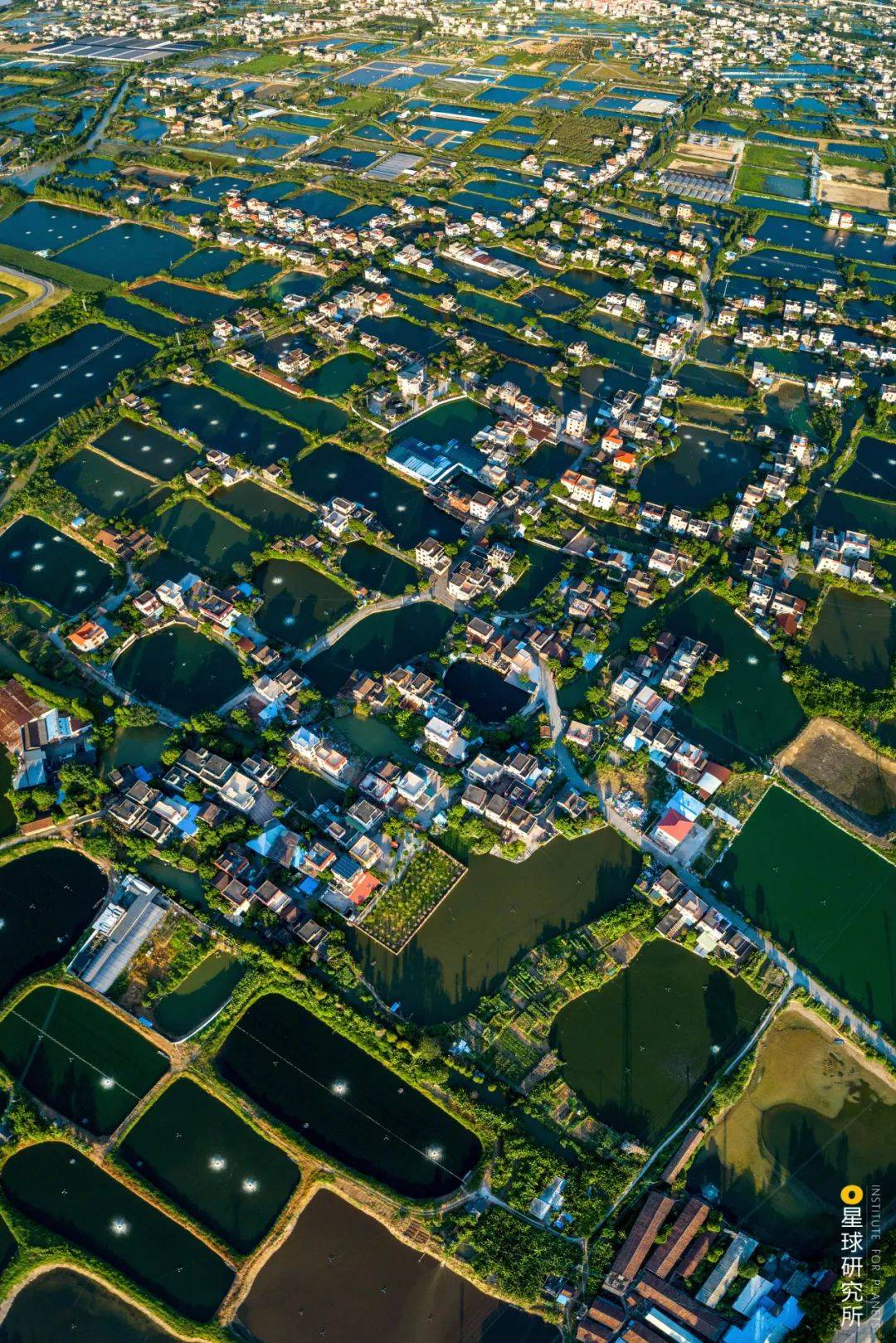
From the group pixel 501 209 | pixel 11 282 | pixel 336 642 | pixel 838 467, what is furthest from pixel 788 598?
pixel 11 282

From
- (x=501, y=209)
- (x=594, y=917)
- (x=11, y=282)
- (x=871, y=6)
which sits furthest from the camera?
(x=871, y=6)

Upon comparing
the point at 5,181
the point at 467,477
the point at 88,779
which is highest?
the point at 5,181

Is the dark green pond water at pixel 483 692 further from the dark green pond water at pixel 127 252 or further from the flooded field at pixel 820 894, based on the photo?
the dark green pond water at pixel 127 252

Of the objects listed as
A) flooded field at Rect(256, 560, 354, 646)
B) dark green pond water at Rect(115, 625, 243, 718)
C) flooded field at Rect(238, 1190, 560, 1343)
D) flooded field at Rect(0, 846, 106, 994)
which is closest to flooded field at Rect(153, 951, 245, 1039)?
flooded field at Rect(0, 846, 106, 994)

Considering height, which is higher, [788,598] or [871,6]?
[871,6]

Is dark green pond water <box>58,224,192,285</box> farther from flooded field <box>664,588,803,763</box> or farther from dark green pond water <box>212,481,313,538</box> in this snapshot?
flooded field <box>664,588,803,763</box>

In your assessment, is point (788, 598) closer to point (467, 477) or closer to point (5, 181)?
point (467, 477)

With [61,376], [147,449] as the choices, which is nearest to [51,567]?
[147,449]
